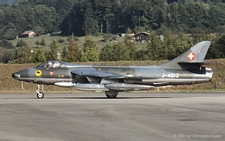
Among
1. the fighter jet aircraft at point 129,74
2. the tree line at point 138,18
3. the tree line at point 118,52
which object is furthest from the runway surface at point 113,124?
the tree line at point 138,18

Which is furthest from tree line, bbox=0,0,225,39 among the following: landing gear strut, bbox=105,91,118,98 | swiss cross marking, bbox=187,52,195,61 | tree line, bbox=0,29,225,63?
landing gear strut, bbox=105,91,118,98

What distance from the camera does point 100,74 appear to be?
92.4 ft

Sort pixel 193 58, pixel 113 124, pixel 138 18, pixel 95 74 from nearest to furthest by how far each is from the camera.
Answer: pixel 113 124
pixel 95 74
pixel 193 58
pixel 138 18

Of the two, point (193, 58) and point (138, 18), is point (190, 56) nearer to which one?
point (193, 58)

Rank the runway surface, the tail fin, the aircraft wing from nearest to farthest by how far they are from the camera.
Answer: the runway surface, the aircraft wing, the tail fin

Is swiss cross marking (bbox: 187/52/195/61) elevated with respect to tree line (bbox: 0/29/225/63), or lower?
elevated

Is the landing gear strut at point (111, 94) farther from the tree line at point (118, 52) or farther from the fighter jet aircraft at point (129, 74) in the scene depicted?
the tree line at point (118, 52)

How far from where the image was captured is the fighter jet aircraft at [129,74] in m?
28.2

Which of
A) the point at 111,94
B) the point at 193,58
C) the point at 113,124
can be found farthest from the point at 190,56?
the point at 113,124

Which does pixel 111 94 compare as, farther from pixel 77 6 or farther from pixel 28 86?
pixel 77 6

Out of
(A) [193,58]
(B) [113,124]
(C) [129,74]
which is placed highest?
(B) [113,124]

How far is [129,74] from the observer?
1128 inches

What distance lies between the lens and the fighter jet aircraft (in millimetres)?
28234

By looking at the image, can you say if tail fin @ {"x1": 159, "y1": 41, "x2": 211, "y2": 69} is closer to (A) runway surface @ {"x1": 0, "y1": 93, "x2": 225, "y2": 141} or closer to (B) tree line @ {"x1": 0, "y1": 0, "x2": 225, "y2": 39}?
(A) runway surface @ {"x1": 0, "y1": 93, "x2": 225, "y2": 141}
